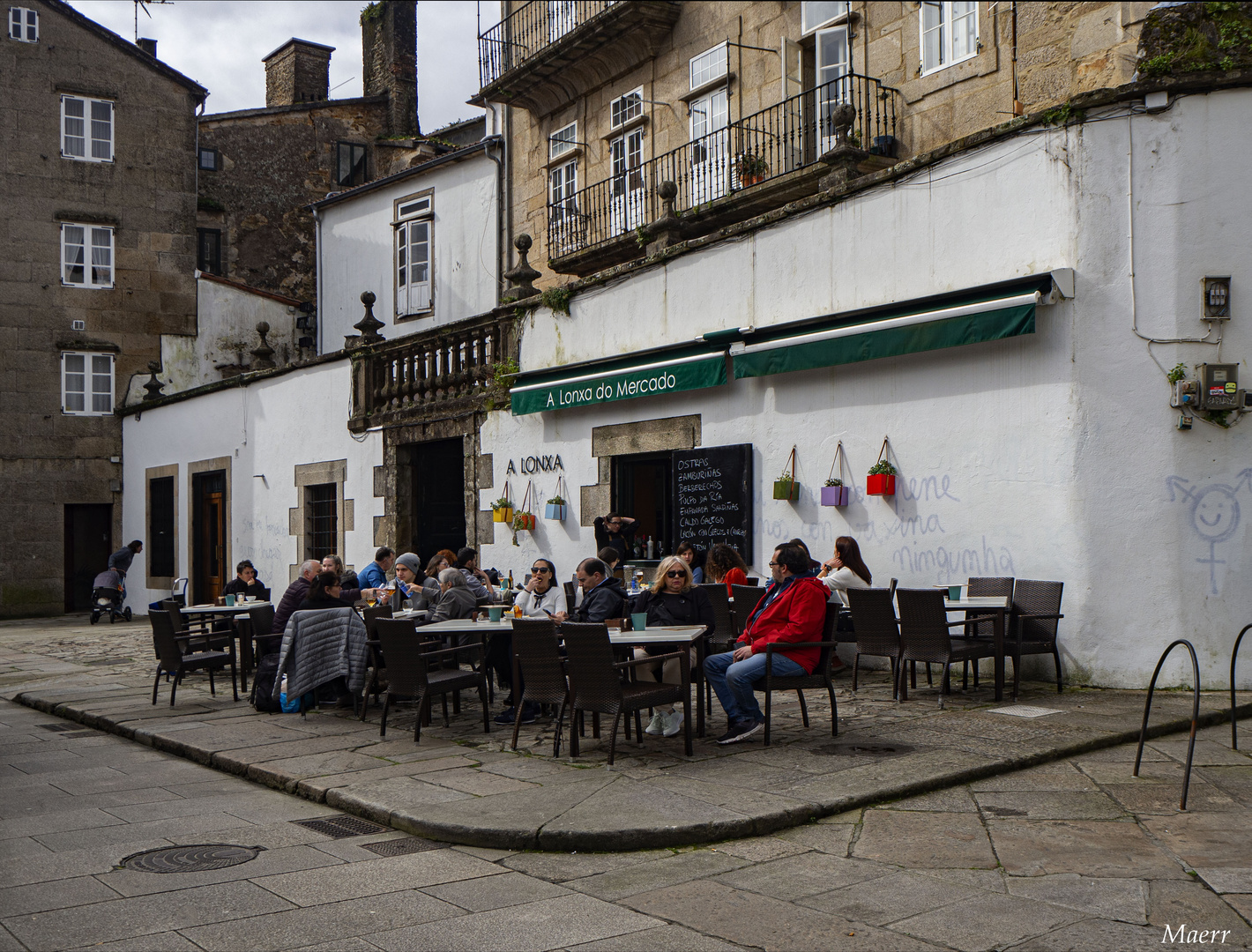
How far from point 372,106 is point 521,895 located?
25438 millimetres

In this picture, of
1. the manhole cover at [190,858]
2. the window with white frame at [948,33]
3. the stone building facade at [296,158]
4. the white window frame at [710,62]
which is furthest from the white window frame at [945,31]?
the stone building facade at [296,158]

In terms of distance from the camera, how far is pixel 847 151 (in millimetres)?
12555

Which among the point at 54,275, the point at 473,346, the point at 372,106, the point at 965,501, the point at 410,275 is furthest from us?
the point at 372,106

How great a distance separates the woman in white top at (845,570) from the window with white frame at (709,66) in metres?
8.57

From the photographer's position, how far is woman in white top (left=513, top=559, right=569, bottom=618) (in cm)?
888

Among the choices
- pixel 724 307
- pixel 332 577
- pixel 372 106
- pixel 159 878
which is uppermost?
pixel 372 106

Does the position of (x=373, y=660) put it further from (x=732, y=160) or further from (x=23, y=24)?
(x=23, y=24)

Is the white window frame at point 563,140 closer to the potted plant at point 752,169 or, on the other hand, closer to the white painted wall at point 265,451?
the potted plant at point 752,169

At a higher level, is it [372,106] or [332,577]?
[372,106]

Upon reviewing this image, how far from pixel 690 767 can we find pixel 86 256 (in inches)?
832

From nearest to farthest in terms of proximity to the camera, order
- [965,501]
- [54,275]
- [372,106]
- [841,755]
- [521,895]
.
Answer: [521,895], [841,755], [965,501], [54,275], [372,106]

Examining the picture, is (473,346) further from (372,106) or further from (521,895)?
(372,106)

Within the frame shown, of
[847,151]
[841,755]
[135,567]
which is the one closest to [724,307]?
[847,151]

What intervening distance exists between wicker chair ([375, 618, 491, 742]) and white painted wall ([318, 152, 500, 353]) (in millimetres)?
11529
